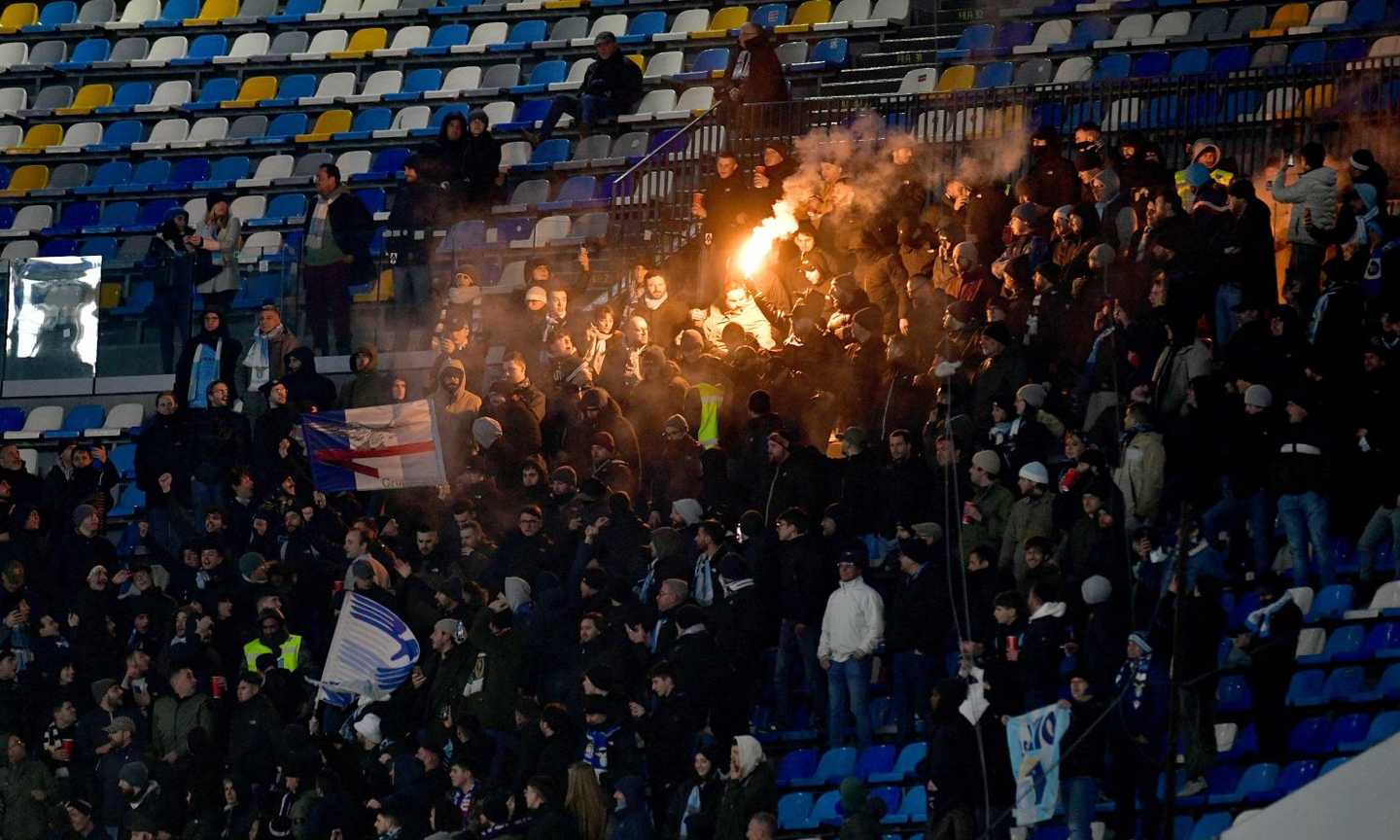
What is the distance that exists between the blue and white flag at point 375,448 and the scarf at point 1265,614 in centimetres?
667

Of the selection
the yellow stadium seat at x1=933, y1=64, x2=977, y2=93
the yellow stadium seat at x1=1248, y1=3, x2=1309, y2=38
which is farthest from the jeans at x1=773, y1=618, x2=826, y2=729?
the yellow stadium seat at x1=1248, y1=3, x2=1309, y2=38

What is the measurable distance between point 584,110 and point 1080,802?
1175 cm

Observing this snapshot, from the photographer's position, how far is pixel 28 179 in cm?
2750

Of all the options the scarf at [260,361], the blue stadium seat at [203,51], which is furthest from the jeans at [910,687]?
the blue stadium seat at [203,51]

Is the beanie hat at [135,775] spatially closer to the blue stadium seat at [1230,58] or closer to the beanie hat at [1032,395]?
the beanie hat at [1032,395]

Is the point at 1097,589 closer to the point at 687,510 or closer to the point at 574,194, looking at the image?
the point at 687,510

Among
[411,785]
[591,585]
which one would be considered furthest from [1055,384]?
[411,785]

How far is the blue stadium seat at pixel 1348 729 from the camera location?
48.0ft

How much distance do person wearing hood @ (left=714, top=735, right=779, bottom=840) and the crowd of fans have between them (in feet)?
0.10

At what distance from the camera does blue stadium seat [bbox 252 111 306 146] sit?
1062 inches

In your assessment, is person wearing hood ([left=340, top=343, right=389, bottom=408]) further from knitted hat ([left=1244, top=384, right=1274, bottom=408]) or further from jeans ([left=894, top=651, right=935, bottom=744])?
knitted hat ([left=1244, top=384, right=1274, bottom=408])

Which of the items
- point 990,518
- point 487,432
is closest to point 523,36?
point 487,432

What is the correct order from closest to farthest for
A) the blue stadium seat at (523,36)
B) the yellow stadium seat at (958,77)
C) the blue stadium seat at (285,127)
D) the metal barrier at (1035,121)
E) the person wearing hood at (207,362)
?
the metal barrier at (1035,121) < the person wearing hood at (207,362) < the yellow stadium seat at (958,77) < the blue stadium seat at (285,127) < the blue stadium seat at (523,36)

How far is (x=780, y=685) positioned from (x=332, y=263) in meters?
6.84
